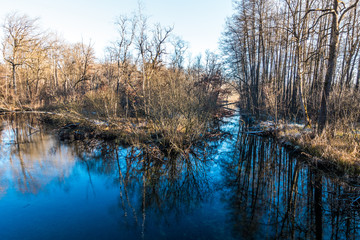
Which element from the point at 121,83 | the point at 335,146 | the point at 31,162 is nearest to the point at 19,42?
the point at 121,83

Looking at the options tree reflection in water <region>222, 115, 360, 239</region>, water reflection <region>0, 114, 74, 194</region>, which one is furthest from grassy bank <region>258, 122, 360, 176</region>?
water reflection <region>0, 114, 74, 194</region>

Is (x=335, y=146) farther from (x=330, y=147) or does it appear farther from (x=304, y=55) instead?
(x=304, y=55)

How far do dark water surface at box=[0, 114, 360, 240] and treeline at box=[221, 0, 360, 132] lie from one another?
3174mm

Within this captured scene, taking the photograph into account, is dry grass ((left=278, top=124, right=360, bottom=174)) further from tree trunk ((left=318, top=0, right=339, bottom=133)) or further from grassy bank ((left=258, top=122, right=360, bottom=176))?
tree trunk ((left=318, top=0, right=339, bottom=133))

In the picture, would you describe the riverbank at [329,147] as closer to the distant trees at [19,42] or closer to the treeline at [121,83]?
the treeline at [121,83]

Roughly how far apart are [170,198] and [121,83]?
18587 mm

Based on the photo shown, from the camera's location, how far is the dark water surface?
4352 millimetres

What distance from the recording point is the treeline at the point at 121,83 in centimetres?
953

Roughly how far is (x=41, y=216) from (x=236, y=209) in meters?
4.86

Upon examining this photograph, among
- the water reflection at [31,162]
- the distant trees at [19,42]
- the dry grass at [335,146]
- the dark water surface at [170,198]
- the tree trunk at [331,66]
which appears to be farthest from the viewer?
the distant trees at [19,42]

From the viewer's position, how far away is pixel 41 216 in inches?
192

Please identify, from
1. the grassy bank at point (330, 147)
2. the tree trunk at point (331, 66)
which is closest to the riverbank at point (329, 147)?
the grassy bank at point (330, 147)

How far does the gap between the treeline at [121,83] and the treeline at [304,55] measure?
4461 millimetres

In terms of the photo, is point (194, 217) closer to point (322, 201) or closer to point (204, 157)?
point (322, 201)
